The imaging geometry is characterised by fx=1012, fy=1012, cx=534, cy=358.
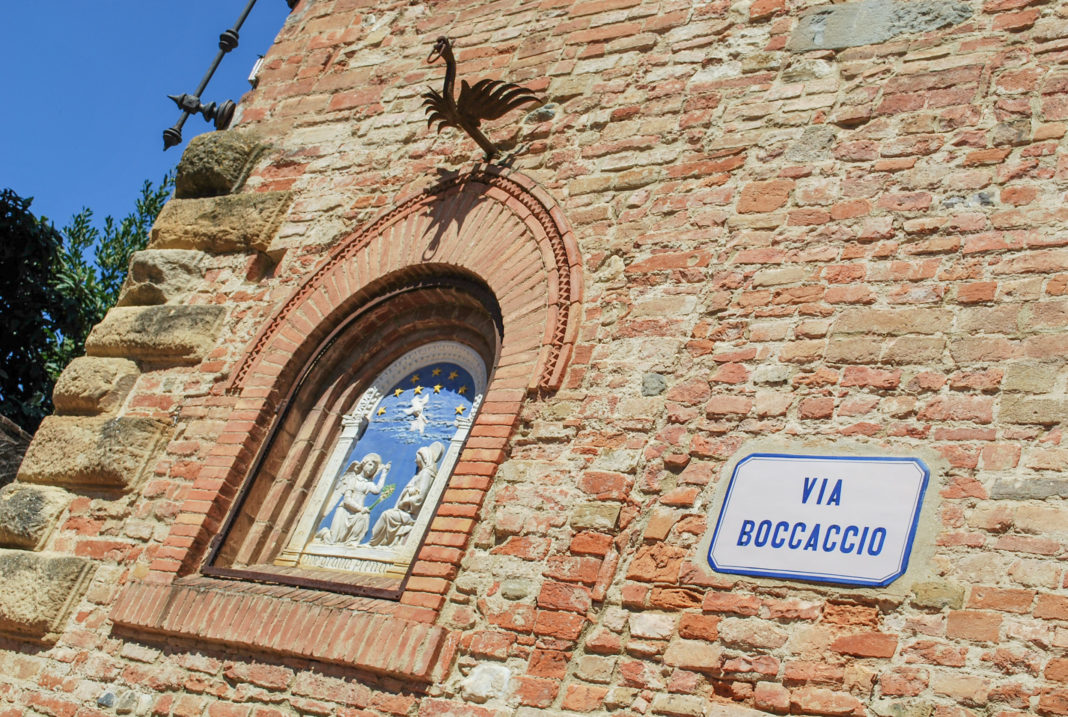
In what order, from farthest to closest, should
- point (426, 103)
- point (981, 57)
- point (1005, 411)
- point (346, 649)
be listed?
1. point (426, 103)
2. point (981, 57)
3. point (346, 649)
4. point (1005, 411)

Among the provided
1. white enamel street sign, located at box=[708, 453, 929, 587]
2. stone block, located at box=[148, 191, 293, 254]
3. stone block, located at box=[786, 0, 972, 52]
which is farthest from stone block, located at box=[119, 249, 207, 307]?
white enamel street sign, located at box=[708, 453, 929, 587]

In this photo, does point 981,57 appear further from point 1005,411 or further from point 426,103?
point 426,103

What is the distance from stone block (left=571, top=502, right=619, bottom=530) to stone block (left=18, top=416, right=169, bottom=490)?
8.44ft

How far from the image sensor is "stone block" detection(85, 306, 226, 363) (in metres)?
5.55

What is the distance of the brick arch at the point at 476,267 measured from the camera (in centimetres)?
448

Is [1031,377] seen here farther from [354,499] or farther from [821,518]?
[354,499]

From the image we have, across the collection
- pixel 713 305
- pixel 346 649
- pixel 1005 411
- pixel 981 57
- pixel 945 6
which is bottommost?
pixel 346 649

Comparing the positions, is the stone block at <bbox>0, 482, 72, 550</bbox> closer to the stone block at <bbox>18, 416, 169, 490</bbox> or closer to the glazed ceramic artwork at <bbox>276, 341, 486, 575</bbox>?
the stone block at <bbox>18, 416, 169, 490</bbox>

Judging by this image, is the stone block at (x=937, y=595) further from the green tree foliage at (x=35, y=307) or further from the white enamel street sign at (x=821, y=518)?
the green tree foliage at (x=35, y=307)

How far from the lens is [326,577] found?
4.58m

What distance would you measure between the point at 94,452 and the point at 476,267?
7.34ft

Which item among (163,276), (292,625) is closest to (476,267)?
(292,625)

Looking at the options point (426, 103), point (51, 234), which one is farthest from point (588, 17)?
point (51, 234)

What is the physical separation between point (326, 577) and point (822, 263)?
256cm
